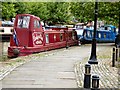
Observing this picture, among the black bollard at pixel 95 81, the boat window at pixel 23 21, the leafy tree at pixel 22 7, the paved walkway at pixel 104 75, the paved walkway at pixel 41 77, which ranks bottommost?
the paved walkway at pixel 104 75

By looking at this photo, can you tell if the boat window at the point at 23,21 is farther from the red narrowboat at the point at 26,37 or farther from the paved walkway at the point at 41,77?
the paved walkway at the point at 41,77

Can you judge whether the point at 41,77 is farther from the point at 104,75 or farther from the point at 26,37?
the point at 26,37

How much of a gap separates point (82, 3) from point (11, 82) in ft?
83.4

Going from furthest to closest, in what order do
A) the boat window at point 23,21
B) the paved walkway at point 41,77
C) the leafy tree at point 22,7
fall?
1. the leafy tree at point 22,7
2. the boat window at point 23,21
3. the paved walkway at point 41,77

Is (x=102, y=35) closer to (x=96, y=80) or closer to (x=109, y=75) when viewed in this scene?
(x=109, y=75)

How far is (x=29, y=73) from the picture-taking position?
528 inches

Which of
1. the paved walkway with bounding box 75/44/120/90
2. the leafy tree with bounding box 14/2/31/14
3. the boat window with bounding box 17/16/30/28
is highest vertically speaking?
the leafy tree with bounding box 14/2/31/14

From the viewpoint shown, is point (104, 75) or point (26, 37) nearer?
point (104, 75)

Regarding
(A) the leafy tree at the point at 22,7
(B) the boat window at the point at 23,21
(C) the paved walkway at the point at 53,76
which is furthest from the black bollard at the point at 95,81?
(A) the leafy tree at the point at 22,7

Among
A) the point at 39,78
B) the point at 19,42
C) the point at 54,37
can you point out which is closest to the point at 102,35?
the point at 54,37

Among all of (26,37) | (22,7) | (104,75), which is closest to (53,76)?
(104,75)

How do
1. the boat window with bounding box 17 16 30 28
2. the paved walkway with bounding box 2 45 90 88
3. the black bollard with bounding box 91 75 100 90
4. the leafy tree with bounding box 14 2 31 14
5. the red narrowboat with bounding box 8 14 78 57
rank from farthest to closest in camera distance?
the leafy tree with bounding box 14 2 31 14 → the boat window with bounding box 17 16 30 28 → the red narrowboat with bounding box 8 14 78 57 → the paved walkway with bounding box 2 45 90 88 → the black bollard with bounding box 91 75 100 90

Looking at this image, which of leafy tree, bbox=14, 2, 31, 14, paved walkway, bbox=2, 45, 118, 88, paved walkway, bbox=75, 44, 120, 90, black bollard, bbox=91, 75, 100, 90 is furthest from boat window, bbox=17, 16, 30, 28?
leafy tree, bbox=14, 2, 31, 14

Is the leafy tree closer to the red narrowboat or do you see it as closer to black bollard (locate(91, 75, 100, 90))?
the red narrowboat
